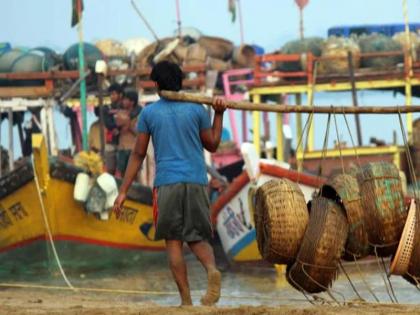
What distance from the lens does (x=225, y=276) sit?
1608 cm

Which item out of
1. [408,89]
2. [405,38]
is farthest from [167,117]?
[405,38]

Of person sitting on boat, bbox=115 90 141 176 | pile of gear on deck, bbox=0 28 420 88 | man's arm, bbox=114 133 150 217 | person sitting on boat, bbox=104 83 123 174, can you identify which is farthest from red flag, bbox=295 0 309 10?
man's arm, bbox=114 133 150 217

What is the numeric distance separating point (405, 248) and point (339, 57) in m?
11.3

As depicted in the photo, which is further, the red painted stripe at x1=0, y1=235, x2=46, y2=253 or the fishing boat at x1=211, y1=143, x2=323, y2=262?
the red painted stripe at x1=0, y1=235, x2=46, y2=253

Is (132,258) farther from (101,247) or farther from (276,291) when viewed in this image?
(276,291)

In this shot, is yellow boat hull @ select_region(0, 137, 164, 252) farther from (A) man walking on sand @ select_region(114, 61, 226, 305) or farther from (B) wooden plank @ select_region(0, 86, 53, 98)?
(A) man walking on sand @ select_region(114, 61, 226, 305)

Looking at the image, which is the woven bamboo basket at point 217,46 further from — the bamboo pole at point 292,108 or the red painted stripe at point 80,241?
the bamboo pole at point 292,108

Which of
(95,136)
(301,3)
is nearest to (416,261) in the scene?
(95,136)

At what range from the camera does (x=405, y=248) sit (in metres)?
7.41

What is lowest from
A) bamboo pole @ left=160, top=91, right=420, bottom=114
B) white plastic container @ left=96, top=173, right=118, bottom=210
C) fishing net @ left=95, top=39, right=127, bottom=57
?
white plastic container @ left=96, top=173, right=118, bottom=210

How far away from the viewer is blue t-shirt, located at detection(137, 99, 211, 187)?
7723mm

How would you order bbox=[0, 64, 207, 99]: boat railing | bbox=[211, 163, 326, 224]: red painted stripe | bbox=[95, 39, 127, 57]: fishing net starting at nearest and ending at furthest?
1. bbox=[211, 163, 326, 224]: red painted stripe
2. bbox=[0, 64, 207, 99]: boat railing
3. bbox=[95, 39, 127, 57]: fishing net

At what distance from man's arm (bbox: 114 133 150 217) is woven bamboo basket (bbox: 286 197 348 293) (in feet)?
3.31

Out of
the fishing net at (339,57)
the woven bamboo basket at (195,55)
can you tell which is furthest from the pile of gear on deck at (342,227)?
the woven bamboo basket at (195,55)
